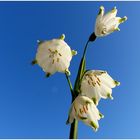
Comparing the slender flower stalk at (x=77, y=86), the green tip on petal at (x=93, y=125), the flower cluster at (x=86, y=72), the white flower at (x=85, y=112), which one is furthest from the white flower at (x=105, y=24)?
the green tip on petal at (x=93, y=125)

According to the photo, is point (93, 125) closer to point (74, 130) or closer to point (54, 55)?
point (74, 130)

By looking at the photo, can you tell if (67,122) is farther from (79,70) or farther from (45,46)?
(45,46)

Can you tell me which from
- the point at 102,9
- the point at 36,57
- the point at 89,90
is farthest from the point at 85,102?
the point at 102,9

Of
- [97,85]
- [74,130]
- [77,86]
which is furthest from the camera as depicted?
[97,85]

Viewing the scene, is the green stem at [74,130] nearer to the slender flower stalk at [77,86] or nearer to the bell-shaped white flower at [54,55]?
the slender flower stalk at [77,86]

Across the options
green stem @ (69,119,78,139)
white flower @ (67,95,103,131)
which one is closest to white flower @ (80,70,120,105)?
white flower @ (67,95,103,131)

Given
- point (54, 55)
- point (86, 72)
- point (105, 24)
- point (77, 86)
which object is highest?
point (105, 24)

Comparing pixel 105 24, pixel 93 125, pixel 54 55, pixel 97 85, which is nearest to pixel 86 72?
pixel 97 85
